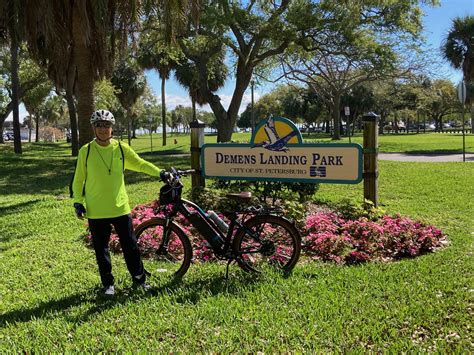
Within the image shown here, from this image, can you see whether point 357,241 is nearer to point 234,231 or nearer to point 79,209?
point 234,231

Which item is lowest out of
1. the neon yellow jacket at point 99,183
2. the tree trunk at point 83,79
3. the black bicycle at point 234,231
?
the black bicycle at point 234,231

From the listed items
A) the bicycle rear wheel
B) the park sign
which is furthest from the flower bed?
the park sign

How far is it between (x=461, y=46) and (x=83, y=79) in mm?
26963

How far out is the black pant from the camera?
13.6 feet

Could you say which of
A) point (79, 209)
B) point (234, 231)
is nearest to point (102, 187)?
point (79, 209)

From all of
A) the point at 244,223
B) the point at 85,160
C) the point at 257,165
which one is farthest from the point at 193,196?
the point at 85,160

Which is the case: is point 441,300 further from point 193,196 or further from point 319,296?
point 193,196

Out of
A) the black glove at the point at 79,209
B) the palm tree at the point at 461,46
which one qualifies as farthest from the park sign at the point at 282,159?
the palm tree at the point at 461,46

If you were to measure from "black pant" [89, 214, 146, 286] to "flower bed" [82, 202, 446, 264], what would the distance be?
62 cm

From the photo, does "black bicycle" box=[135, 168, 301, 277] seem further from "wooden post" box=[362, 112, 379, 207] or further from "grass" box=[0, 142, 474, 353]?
"wooden post" box=[362, 112, 379, 207]

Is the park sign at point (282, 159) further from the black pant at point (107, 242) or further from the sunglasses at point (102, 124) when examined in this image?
the sunglasses at point (102, 124)

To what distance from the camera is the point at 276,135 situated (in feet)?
22.9

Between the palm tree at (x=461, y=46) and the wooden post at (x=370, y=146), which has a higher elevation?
the palm tree at (x=461, y=46)

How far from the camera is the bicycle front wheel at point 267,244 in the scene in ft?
15.0
